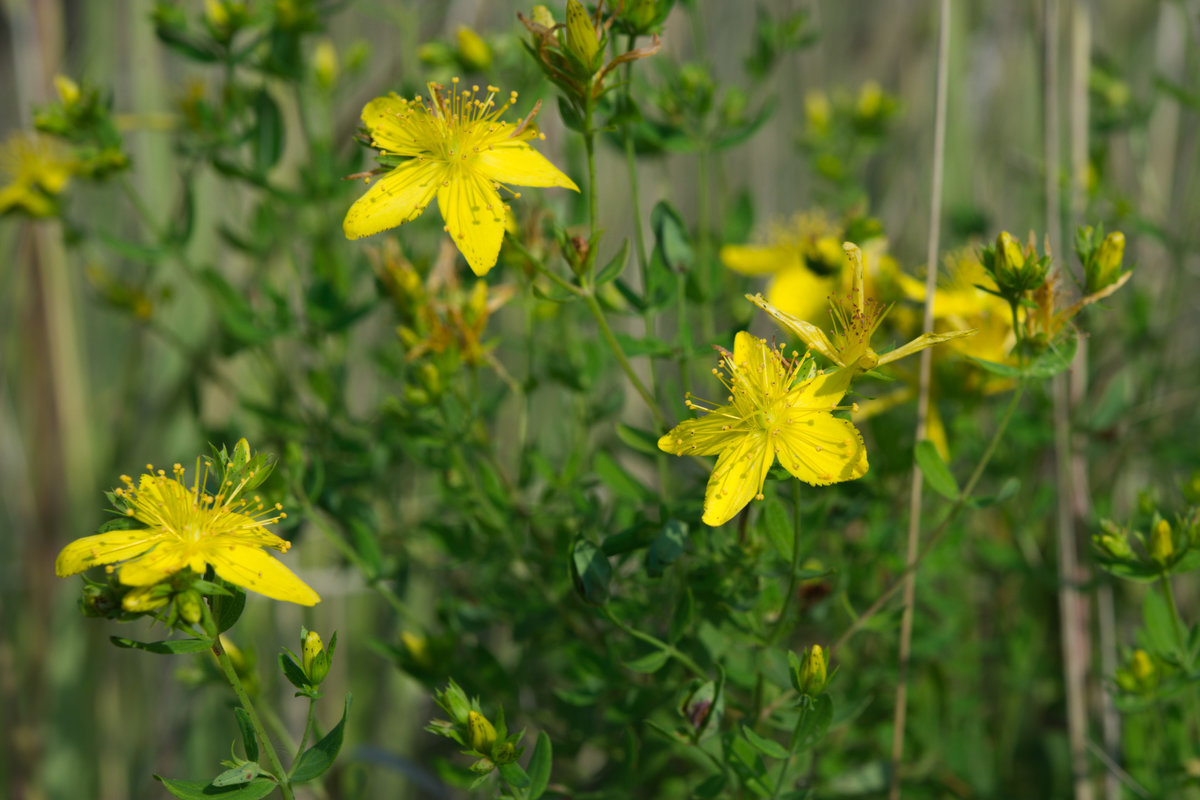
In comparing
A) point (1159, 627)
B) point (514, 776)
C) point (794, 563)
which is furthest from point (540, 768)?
point (1159, 627)

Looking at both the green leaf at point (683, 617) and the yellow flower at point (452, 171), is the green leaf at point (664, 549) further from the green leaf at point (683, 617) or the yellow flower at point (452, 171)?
the yellow flower at point (452, 171)

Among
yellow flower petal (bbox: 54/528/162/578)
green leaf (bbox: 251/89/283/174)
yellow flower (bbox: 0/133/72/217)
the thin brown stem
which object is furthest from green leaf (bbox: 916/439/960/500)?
yellow flower (bbox: 0/133/72/217)

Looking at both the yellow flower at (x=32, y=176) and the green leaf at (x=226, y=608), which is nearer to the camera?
the green leaf at (x=226, y=608)

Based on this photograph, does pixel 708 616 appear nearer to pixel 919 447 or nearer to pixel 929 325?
pixel 919 447

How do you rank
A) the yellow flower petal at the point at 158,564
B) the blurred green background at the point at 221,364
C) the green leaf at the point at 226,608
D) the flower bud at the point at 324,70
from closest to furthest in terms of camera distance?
the yellow flower petal at the point at 158,564 < the green leaf at the point at 226,608 < the flower bud at the point at 324,70 < the blurred green background at the point at 221,364

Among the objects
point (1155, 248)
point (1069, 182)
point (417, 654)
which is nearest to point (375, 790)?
point (417, 654)

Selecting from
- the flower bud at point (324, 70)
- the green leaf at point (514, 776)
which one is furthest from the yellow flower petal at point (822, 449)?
the flower bud at point (324, 70)

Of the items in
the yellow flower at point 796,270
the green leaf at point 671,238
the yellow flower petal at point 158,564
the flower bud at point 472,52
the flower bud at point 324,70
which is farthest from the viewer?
the flower bud at point 324,70
